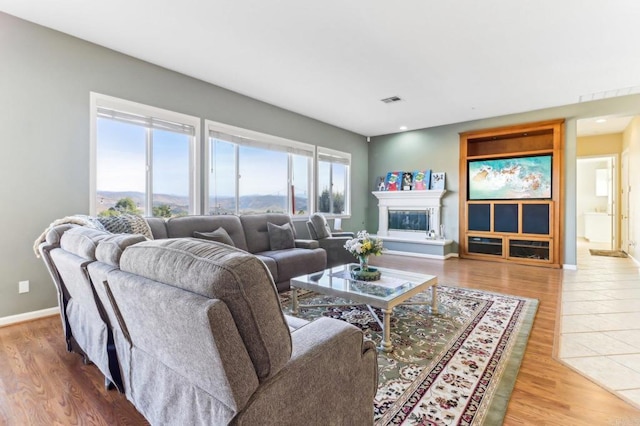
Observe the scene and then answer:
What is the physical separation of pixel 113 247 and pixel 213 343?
2.70 ft

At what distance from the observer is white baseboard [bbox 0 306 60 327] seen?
286 cm

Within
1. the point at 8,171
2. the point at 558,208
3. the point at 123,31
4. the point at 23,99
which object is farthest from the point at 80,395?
the point at 558,208

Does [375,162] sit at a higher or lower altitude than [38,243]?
higher

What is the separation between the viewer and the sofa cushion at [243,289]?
2.89ft

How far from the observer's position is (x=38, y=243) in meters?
2.22

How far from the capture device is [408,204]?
23.3 feet

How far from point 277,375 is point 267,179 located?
15.1 feet

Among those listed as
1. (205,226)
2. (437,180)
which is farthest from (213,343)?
(437,180)

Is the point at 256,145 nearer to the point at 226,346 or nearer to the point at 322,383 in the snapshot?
the point at 322,383

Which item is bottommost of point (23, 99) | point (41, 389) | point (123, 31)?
point (41, 389)

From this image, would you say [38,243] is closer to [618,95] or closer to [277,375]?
[277,375]

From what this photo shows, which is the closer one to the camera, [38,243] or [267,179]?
[38,243]

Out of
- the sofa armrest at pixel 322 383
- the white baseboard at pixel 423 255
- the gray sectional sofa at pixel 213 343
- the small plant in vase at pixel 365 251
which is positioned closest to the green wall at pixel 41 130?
the gray sectional sofa at pixel 213 343

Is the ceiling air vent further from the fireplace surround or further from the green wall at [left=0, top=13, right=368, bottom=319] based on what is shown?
the green wall at [left=0, top=13, right=368, bottom=319]
